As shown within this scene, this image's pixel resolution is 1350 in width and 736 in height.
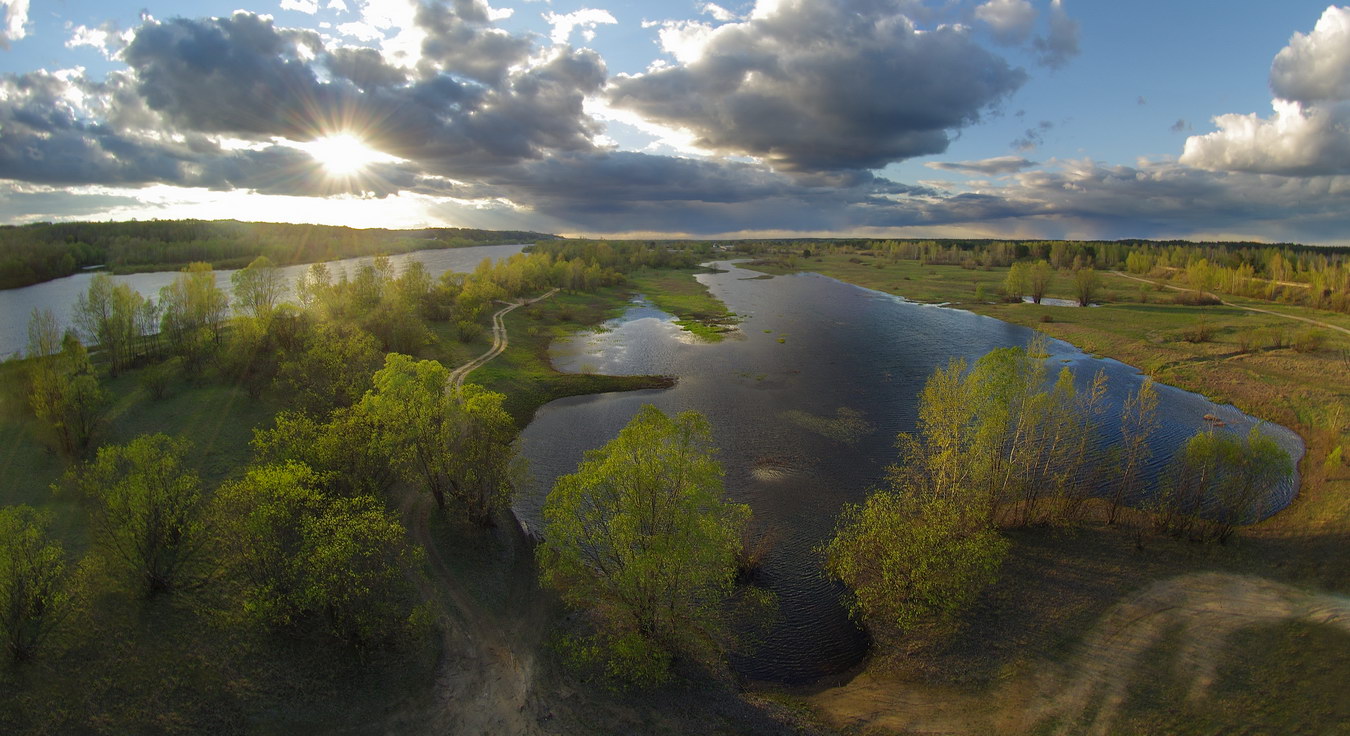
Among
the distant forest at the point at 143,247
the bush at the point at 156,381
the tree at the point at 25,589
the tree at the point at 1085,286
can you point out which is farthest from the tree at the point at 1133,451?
the distant forest at the point at 143,247

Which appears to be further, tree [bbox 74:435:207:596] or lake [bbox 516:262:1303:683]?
lake [bbox 516:262:1303:683]

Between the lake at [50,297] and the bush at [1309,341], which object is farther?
the bush at [1309,341]

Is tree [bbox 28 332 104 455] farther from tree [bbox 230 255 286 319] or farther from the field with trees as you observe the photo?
tree [bbox 230 255 286 319]

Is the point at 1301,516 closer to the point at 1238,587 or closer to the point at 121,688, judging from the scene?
the point at 1238,587

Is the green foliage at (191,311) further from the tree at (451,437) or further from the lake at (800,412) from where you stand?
the tree at (451,437)

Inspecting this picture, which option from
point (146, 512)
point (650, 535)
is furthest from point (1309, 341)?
point (146, 512)

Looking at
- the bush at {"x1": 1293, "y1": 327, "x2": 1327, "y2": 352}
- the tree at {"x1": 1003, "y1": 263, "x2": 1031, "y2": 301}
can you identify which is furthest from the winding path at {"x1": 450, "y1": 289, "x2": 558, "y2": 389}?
the tree at {"x1": 1003, "y1": 263, "x2": 1031, "y2": 301}

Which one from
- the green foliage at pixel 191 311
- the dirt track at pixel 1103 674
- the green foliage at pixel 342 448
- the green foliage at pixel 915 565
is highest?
the green foliage at pixel 191 311

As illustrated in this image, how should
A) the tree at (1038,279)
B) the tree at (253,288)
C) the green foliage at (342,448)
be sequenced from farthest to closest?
the tree at (1038,279) → the tree at (253,288) → the green foliage at (342,448)
